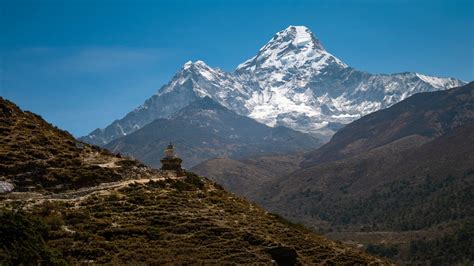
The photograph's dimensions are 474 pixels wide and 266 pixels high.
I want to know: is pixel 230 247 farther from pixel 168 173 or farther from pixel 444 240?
A: pixel 444 240

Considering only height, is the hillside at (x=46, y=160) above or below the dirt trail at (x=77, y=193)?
above

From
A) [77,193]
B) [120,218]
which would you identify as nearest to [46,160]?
[77,193]

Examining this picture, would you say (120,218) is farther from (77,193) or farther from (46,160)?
(46,160)

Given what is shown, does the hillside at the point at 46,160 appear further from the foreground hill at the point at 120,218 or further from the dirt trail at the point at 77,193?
the dirt trail at the point at 77,193

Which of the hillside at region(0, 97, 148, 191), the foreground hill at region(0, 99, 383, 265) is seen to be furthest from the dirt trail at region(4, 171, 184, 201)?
the hillside at region(0, 97, 148, 191)

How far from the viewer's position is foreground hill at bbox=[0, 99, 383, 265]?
4072 centimetres

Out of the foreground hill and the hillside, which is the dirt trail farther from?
the hillside

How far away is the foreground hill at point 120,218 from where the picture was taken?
40719 millimetres

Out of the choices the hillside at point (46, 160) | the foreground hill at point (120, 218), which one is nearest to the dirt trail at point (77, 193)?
the foreground hill at point (120, 218)

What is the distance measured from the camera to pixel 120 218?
4659cm

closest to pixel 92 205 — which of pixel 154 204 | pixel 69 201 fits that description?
pixel 69 201

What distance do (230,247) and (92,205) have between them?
11.9 meters

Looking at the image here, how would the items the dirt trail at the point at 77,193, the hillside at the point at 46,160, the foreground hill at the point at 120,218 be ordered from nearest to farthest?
the foreground hill at the point at 120,218 → the dirt trail at the point at 77,193 → the hillside at the point at 46,160

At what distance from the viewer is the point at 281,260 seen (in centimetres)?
4681
